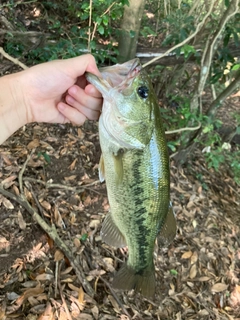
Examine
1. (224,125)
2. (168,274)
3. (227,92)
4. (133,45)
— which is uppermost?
(133,45)

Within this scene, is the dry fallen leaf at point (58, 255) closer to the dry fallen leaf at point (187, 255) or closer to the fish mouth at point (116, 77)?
the dry fallen leaf at point (187, 255)

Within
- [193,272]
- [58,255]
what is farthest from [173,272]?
[58,255]

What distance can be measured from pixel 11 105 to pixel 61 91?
38 cm

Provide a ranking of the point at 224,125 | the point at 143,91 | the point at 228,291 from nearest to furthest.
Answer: the point at 143,91 → the point at 228,291 → the point at 224,125

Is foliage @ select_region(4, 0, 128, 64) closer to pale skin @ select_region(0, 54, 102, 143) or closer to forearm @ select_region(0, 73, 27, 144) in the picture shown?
pale skin @ select_region(0, 54, 102, 143)

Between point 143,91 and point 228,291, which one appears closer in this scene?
point 143,91

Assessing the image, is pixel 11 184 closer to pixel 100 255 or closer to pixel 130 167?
pixel 100 255

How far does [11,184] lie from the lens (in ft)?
11.5

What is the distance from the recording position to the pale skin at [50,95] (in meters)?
2.06

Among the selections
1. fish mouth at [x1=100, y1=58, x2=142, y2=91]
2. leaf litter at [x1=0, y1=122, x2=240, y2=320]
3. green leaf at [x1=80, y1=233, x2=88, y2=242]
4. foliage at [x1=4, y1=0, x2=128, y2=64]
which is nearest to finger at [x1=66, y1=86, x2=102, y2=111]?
fish mouth at [x1=100, y1=58, x2=142, y2=91]

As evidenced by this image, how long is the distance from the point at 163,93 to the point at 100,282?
3565mm

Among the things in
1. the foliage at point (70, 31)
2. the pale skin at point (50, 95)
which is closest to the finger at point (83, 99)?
the pale skin at point (50, 95)

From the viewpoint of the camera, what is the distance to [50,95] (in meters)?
2.32

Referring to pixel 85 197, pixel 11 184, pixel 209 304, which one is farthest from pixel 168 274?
pixel 11 184
